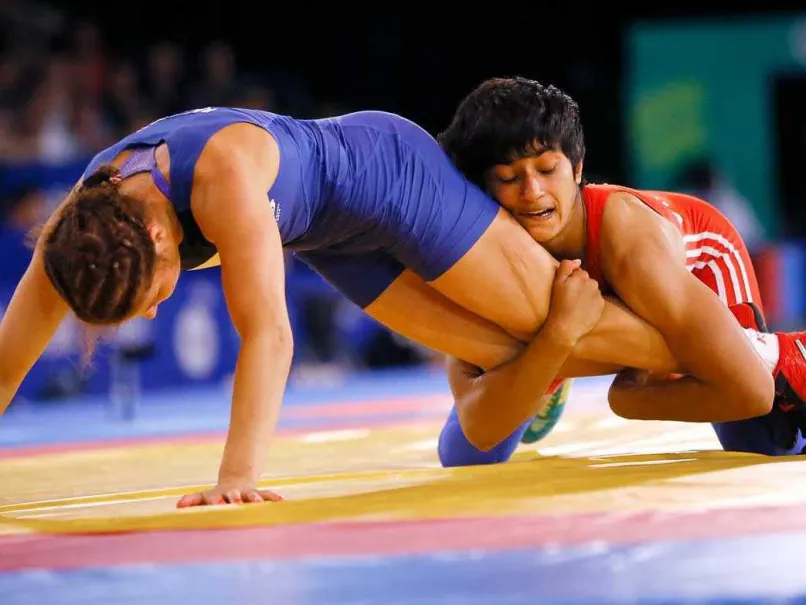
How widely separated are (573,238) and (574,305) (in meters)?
0.25

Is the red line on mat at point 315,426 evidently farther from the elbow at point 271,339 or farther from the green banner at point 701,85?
the green banner at point 701,85

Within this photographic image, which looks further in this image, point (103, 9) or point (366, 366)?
point (103, 9)

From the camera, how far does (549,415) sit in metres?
3.71

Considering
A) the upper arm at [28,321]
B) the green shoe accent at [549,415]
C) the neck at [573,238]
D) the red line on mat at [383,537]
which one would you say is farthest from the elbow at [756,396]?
the upper arm at [28,321]

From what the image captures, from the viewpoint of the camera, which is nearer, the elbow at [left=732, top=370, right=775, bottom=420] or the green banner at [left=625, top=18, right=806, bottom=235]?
the elbow at [left=732, top=370, right=775, bottom=420]

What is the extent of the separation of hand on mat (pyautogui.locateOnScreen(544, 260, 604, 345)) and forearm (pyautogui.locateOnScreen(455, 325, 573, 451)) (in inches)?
0.9

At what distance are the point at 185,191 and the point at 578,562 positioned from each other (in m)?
1.23

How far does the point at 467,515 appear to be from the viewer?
2174 mm

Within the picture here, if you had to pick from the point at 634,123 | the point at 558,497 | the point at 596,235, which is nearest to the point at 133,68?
the point at 634,123

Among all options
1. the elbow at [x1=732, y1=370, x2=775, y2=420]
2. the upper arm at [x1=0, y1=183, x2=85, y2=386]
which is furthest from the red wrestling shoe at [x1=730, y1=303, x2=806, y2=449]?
the upper arm at [x1=0, y1=183, x2=85, y2=386]

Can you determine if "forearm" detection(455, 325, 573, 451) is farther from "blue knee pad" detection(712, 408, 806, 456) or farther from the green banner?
the green banner

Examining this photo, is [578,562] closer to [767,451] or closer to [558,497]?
[558,497]

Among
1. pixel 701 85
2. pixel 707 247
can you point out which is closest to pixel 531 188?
pixel 707 247

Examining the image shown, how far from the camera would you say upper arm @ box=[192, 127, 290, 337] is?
247 centimetres
